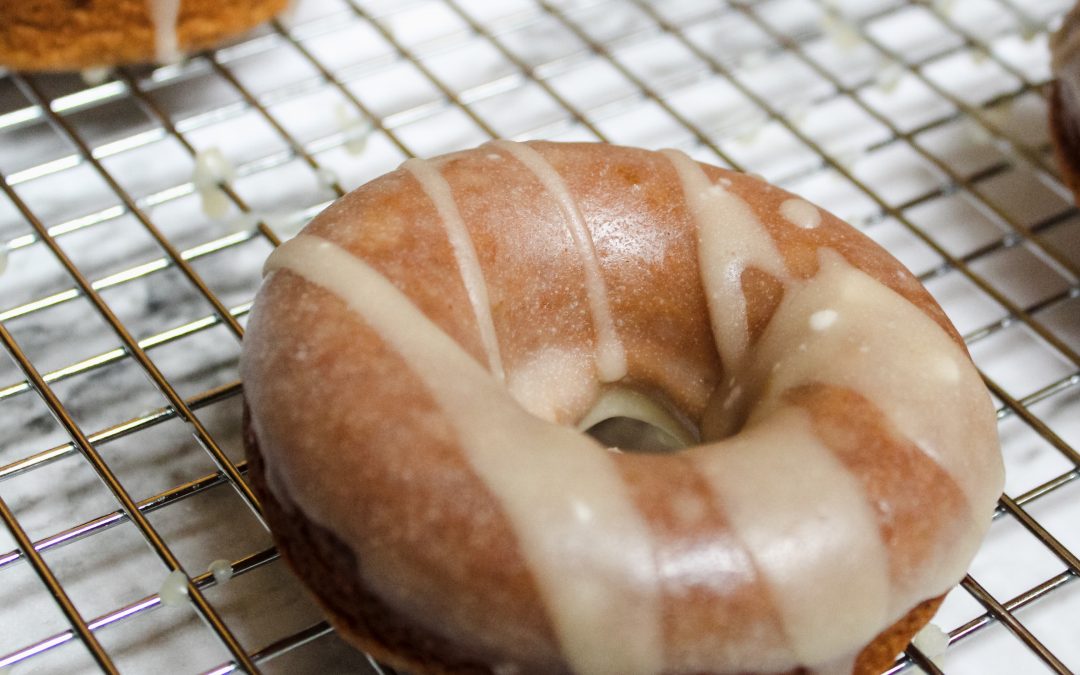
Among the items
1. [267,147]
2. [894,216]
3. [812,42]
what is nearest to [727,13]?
[812,42]

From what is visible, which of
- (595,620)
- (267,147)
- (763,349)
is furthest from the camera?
(267,147)

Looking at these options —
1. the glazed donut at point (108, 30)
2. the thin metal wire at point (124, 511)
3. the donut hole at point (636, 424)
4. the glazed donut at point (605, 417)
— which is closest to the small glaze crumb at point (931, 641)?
the glazed donut at point (605, 417)

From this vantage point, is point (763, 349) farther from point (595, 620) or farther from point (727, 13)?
point (727, 13)

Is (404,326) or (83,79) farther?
(83,79)

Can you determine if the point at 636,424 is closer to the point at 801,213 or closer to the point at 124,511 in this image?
the point at 801,213

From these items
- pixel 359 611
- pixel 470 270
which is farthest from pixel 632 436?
pixel 359 611

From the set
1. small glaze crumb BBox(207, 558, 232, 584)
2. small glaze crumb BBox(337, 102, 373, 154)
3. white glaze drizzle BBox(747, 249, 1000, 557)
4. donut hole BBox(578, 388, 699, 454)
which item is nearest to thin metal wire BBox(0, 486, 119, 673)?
small glaze crumb BBox(207, 558, 232, 584)

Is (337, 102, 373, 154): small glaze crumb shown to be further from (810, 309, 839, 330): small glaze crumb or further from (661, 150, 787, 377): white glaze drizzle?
(810, 309, 839, 330): small glaze crumb
